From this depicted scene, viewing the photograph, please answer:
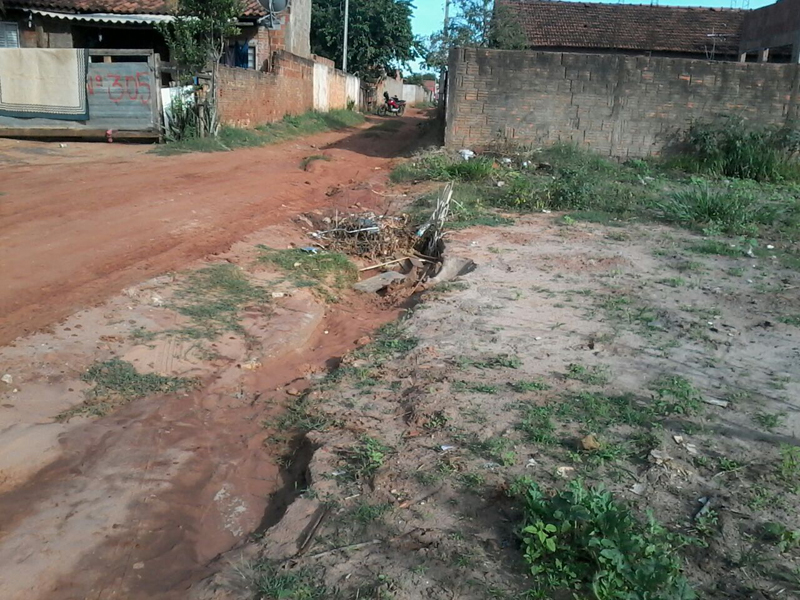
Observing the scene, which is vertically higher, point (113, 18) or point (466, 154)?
point (113, 18)

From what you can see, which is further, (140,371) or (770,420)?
(140,371)

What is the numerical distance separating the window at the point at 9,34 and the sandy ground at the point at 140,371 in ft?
33.7

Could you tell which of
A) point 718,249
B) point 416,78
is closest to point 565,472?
point 718,249

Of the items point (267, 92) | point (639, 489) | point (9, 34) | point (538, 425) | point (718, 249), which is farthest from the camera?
point (267, 92)

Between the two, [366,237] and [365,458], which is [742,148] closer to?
[366,237]

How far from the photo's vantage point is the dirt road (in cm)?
541

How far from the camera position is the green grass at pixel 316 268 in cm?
647

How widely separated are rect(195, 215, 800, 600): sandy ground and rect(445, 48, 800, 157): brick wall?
23.1ft

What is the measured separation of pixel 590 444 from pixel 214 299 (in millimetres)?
3380

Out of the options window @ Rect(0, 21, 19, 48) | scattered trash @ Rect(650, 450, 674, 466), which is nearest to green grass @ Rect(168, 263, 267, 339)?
scattered trash @ Rect(650, 450, 674, 466)

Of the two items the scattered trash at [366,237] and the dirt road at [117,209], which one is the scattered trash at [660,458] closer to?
the dirt road at [117,209]

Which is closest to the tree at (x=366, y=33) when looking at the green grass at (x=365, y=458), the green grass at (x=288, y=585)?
the green grass at (x=365, y=458)

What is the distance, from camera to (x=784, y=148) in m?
12.4

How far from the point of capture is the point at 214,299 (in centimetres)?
561
